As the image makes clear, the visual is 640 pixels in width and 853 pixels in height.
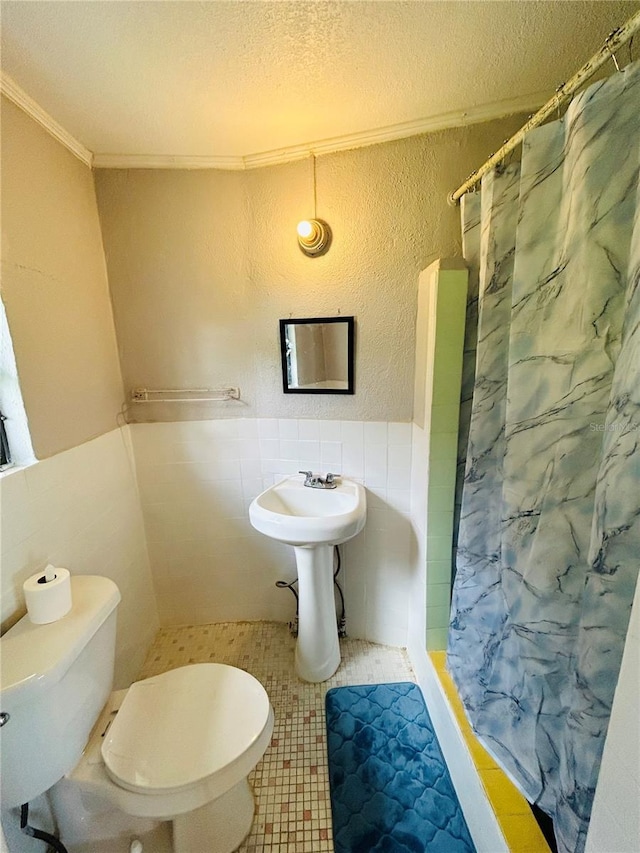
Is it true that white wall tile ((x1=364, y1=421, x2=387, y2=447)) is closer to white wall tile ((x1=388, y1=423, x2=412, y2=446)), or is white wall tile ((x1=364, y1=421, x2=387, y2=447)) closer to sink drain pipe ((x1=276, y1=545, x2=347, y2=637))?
white wall tile ((x1=388, y1=423, x2=412, y2=446))

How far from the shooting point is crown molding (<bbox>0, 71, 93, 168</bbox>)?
99cm

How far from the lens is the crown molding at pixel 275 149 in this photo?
1117 mm

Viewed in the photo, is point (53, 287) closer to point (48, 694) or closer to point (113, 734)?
point (48, 694)

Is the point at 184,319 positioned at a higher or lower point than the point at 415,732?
higher

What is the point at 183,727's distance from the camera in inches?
37.2

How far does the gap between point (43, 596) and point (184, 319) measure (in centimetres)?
116

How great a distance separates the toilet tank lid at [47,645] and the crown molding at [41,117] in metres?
1.54

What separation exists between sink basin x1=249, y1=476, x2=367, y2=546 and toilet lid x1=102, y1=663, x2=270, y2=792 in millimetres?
470

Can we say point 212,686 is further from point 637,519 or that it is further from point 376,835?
point 637,519

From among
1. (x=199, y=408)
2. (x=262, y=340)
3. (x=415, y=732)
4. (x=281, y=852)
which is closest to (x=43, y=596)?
(x=199, y=408)

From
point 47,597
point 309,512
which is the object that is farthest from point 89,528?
point 309,512

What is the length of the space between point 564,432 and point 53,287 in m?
1.61

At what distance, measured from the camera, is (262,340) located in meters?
1.55

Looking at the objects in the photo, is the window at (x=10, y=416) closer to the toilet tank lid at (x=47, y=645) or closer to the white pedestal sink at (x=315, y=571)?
the toilet tank lid at (x=47, y=645)
